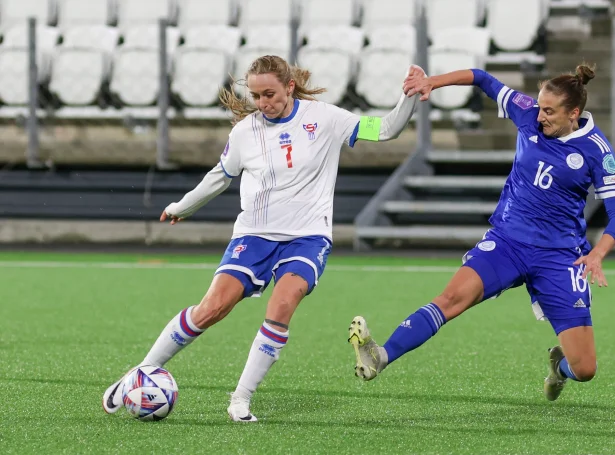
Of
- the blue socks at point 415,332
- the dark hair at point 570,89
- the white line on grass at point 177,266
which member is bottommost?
the white line on grass at point 177,266

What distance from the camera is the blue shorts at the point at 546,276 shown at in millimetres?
5215

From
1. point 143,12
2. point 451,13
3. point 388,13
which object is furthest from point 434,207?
point 143,12

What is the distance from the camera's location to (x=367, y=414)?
515 centimetres

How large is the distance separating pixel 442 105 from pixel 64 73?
448 centimetres

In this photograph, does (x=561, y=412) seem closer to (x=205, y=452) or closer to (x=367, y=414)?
(x=367, y=414)

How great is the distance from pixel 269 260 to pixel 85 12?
11.2 metres

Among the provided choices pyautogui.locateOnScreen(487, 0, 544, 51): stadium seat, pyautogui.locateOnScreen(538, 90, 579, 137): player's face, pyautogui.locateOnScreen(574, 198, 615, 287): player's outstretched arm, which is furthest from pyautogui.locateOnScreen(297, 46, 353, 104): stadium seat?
pyautogui.locateOnScreen(574, 198, 615, 287): player's outstretched arm

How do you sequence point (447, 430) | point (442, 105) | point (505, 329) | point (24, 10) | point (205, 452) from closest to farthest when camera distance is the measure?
point (205, 452) → point (447, 430) → point (505, 329) → point (442, 105) → point (24, 10)

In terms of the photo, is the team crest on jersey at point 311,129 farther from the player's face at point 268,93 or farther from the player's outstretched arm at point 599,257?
the player's outstretched arm at point 599,257

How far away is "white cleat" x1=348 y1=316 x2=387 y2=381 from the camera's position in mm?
4938

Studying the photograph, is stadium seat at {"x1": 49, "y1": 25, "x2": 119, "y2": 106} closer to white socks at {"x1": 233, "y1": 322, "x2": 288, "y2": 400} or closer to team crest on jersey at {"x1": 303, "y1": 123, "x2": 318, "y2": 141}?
team crest on jersey at {"x1": 303, "y1": 123, "x2": 318, "y2": 141}

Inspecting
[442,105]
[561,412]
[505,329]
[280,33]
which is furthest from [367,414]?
[280,33]

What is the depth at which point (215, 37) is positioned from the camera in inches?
568

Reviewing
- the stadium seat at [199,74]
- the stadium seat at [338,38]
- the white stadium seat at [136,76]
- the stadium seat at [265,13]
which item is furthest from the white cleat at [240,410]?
the stadium seat at [265,13]
